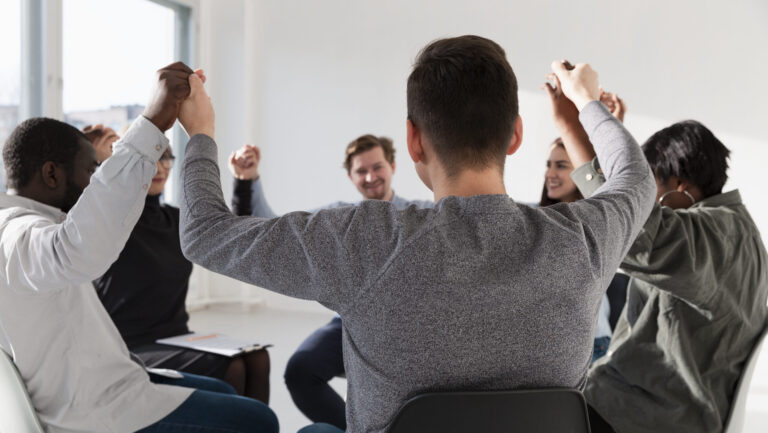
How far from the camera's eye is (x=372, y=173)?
3227 mm

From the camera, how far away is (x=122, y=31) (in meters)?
5.31

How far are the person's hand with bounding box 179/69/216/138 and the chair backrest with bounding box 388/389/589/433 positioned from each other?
57 centimetres

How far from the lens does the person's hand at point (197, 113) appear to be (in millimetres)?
1134

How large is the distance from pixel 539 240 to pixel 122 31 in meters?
5.18

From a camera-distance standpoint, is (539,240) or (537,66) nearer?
(539,240)

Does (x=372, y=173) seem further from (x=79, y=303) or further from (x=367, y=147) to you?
(x=79, y=303)

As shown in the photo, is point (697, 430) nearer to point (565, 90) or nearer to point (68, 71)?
point (565, 90)

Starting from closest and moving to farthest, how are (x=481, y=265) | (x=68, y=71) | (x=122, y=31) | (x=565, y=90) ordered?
(x=481, y=265) → (x=565, y=90) → (x=68, y=71) → (x=122, y=31)

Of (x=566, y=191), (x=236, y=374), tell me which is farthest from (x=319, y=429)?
(x=566, y=191)

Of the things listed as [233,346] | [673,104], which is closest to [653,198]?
[233,346]

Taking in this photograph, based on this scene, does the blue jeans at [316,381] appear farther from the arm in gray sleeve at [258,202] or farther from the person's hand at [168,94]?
the person's hand at [168,94]

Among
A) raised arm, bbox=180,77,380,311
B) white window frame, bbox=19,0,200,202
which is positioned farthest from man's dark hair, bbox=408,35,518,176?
white window frame, bbox=19,0,200,202

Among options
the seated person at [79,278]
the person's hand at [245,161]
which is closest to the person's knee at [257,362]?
the person's hand at [245,161]

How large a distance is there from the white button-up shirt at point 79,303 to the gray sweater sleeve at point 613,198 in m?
0.78
